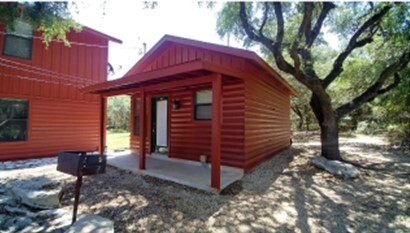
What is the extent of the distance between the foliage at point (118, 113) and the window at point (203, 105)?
21.0 meters

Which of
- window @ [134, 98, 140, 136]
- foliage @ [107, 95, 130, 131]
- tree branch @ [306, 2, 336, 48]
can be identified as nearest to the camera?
tree branch @ [306, 2, 336, 48]

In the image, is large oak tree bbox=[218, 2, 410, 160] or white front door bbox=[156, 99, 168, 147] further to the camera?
white front door bbox=[156, 99, 168, 147]

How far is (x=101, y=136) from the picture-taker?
7742mm

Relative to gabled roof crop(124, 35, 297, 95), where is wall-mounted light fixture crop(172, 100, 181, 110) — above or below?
below

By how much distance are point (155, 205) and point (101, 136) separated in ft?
15.9

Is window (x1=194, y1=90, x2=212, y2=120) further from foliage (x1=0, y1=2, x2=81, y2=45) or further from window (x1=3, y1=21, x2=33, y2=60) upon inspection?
window (x1=3, y1=21, x2=33, y2=60)

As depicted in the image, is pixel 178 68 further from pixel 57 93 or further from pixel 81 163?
pixel 57 93

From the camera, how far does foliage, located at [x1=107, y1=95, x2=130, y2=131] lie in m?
26.2

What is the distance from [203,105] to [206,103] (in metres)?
0.12

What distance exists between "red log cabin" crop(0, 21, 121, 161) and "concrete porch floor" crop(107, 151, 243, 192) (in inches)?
77.2

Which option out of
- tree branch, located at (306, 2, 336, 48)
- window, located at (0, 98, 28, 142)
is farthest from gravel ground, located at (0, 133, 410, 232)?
tree branch, located at (306, 2, 336, 48)

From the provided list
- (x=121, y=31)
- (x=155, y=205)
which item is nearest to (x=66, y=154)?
(x=155, y=205)

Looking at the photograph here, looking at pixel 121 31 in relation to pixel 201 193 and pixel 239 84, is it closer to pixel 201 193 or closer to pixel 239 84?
pixel 239 84

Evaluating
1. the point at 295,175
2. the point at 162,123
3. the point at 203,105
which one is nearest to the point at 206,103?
the point at 203,105
